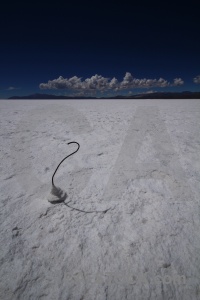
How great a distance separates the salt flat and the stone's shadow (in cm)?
7

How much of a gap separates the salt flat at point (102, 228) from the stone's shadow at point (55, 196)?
0.22 ft

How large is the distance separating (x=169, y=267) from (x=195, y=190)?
1304 mm

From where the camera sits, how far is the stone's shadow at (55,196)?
→ 7.16 ft

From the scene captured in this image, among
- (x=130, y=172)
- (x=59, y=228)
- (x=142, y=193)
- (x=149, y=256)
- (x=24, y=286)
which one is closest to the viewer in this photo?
(x=24, y=286)

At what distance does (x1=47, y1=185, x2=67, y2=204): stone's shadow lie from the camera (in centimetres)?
218

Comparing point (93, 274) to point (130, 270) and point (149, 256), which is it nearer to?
point (130, 270)

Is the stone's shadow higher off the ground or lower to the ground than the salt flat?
higher

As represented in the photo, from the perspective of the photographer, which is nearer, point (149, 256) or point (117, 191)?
point (149, 256)

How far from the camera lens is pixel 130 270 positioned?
1479 millimetres

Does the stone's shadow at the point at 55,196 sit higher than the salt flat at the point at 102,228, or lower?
higher

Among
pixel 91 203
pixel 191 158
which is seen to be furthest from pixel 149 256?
pixel 191 158

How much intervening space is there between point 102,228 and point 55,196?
714mm

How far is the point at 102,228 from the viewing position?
1.88m

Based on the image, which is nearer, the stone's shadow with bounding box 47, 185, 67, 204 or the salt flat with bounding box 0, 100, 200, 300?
the salt flat with bounding box 0, 100, 200, 300
